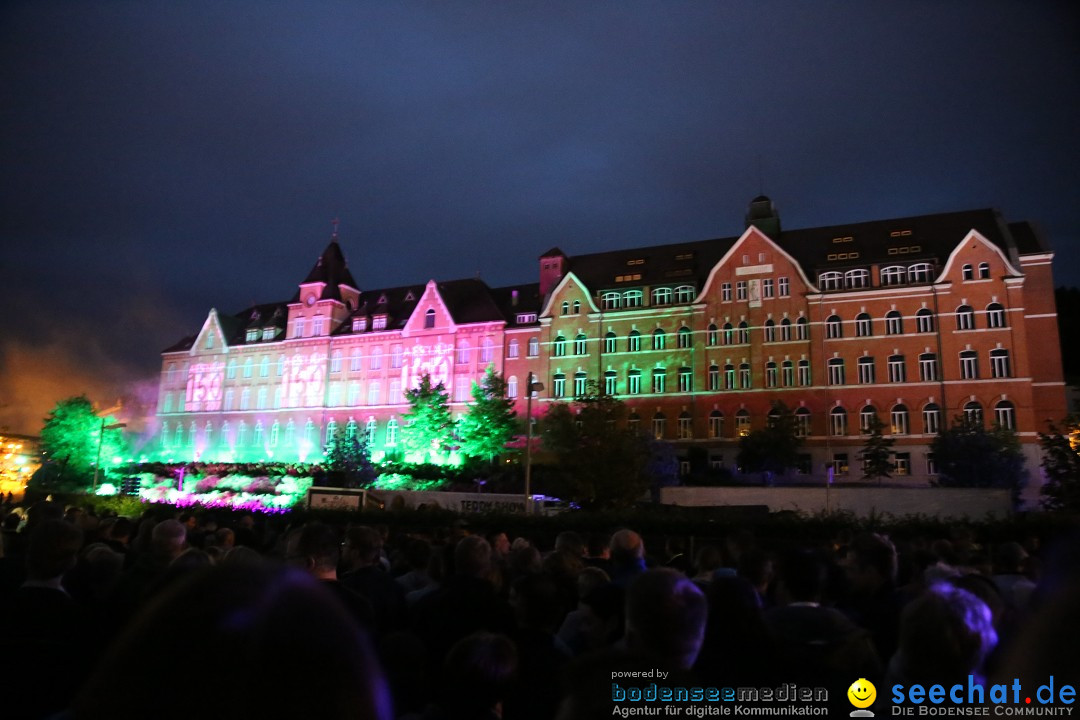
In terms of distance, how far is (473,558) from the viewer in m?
6.53

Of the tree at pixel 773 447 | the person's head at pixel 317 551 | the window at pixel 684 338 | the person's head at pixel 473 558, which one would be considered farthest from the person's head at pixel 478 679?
the window at pixel 684 338

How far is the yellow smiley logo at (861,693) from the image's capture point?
4402mm

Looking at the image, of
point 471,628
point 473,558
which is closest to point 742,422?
point 473,558

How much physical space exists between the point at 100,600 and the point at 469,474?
44988 millimetres

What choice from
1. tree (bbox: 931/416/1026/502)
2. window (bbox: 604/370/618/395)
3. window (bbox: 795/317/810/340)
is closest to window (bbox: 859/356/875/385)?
window (bbox: 795/317/810/340)

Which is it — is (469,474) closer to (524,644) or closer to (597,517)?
(597,517)

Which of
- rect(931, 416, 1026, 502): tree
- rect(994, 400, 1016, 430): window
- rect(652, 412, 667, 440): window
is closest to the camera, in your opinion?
rect(931, 416, 1026, 502): tree

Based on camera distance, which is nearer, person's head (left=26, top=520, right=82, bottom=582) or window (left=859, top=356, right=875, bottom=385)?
person's head (left=26, top=520, right=82, bottom=582)

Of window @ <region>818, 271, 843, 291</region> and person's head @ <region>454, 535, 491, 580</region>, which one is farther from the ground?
window @ <region>818, 271, 843, 291</region>

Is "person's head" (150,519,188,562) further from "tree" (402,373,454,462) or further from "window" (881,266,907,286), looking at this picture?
"window" (881,266,907,286)

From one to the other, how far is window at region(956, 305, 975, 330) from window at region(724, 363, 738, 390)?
Answer: 14300 millimetres

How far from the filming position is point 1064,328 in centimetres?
6588

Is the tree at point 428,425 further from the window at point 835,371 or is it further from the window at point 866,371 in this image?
the window at point 866,371

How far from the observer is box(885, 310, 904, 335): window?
48031 mm
